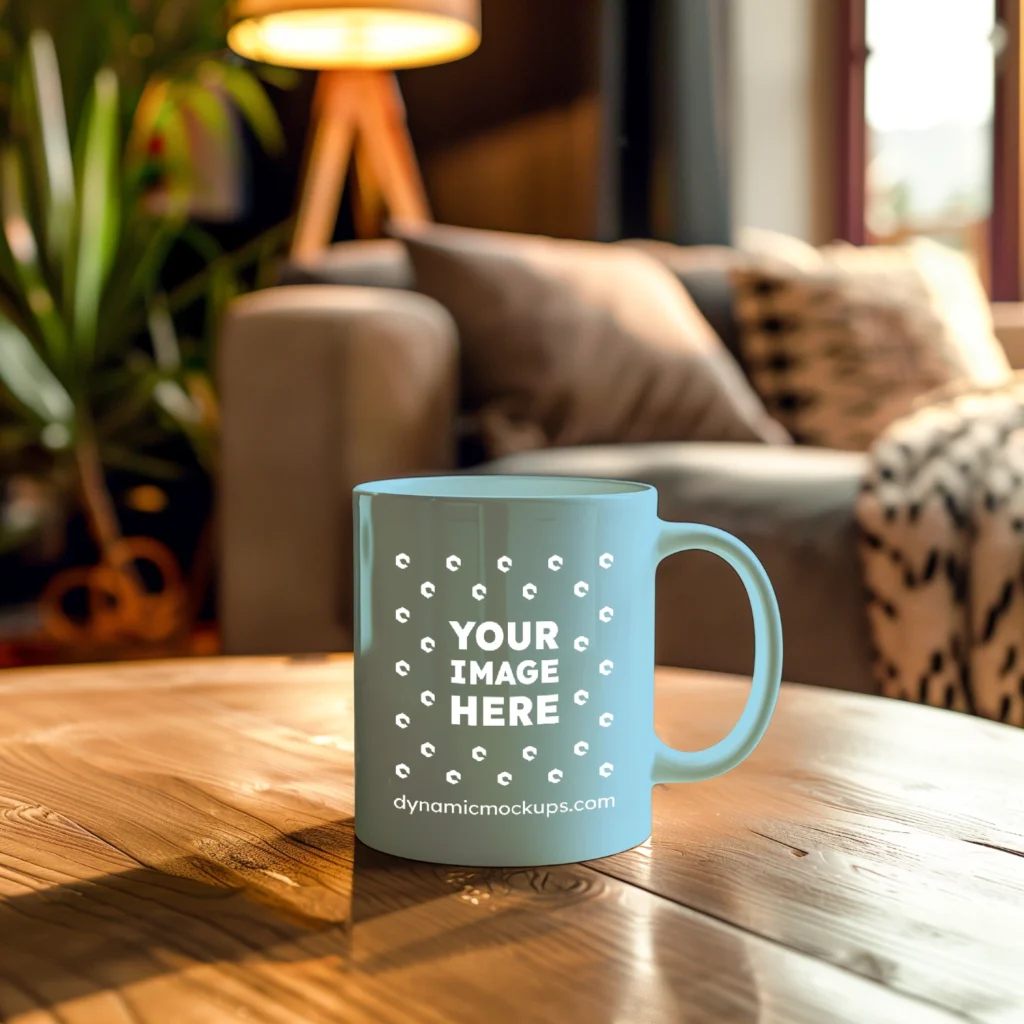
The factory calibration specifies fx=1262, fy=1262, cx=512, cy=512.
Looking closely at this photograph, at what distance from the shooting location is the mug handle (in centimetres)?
42

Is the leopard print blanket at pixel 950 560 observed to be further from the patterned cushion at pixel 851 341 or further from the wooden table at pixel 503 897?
the wooden table at pixel 503 897

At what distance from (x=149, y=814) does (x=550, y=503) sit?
184mm

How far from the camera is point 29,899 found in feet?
1.18

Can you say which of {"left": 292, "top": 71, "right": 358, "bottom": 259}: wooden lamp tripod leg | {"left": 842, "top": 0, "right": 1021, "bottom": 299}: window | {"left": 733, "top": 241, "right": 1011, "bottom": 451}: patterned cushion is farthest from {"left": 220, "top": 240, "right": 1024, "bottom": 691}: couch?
{"left": 842, "top": 0, "right": 1021, "bottom": 299}: window

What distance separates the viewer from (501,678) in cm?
39

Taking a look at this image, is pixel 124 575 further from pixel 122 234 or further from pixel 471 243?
pixel 471 243

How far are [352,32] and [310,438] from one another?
1301 millimetres

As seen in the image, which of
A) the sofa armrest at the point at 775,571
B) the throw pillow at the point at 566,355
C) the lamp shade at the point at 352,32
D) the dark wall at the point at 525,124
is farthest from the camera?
the dark wall at the point at 525,124

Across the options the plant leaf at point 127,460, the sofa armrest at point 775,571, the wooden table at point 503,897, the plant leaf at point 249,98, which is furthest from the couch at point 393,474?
the plant leaf at point 249,98

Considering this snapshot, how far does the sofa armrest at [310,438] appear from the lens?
62.2 inches

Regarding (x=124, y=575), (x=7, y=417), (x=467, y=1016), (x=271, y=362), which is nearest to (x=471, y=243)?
(x=271, y=362)

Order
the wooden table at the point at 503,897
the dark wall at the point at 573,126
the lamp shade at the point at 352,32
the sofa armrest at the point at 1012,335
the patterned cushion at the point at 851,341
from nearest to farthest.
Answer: the wooden table at the point at 503,897, the patterned cushion at the point at 851,341, the lamp shade at the point at 352,32, the sofa armrest at the point at 1012,335, the dark wall at the point at 573,126

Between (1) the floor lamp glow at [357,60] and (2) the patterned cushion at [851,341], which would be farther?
(1) the floor lamp glow at [357,60]

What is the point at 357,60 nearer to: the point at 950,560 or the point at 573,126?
the point at 573,126
